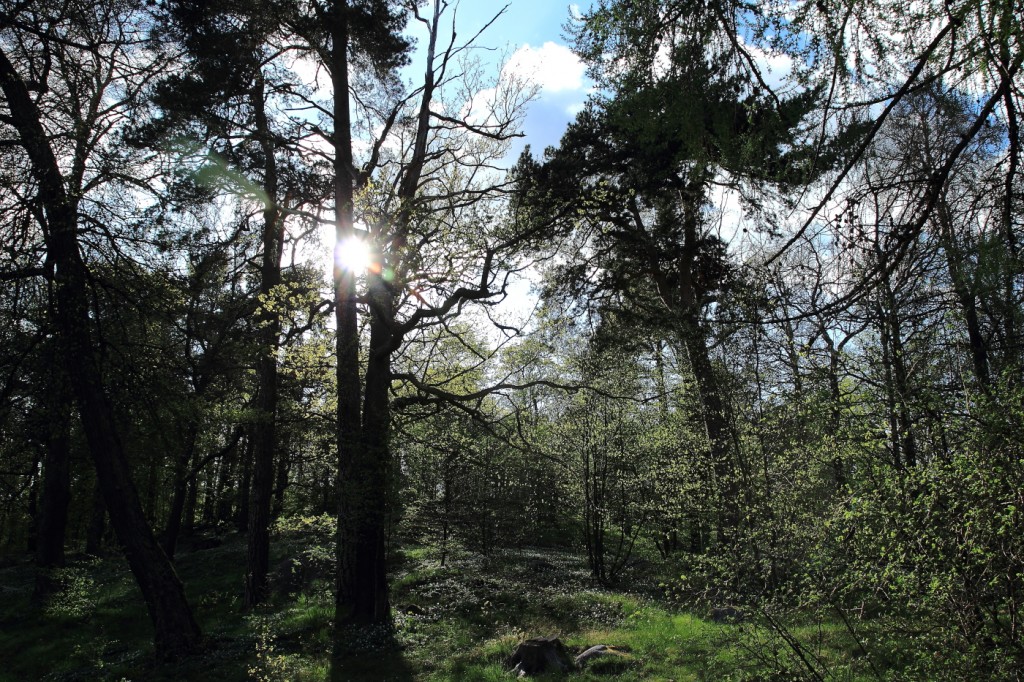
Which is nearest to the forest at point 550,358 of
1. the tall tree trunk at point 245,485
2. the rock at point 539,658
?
the rock at point 539,658

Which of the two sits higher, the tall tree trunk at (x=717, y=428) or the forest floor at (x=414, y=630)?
the tall tree trunk at (x=717, y=428)

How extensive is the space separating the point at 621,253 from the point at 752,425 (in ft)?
21.2

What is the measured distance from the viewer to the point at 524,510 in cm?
1287

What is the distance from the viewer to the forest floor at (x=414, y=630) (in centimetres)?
672

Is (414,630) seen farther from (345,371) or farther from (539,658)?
(345,371)

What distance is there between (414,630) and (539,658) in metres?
2.76

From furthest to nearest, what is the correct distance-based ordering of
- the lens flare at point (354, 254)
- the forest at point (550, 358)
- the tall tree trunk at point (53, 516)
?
the tall tree trunk at point (53, 516), the lens flare at point (354, 254), the forest at point (550, 358)

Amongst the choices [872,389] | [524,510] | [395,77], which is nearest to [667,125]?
[872,389]

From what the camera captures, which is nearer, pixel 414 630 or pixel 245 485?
pixel 414 630

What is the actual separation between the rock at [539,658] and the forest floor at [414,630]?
7.6 inches

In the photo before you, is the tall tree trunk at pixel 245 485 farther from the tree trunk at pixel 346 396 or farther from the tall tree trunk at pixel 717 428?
the tall tree trunk at pixel 717 428

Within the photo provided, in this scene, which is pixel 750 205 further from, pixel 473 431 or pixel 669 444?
pixel 473 431

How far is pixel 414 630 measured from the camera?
29.5 feet

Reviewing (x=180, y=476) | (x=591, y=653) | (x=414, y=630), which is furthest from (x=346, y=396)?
(x=180, y=476)
